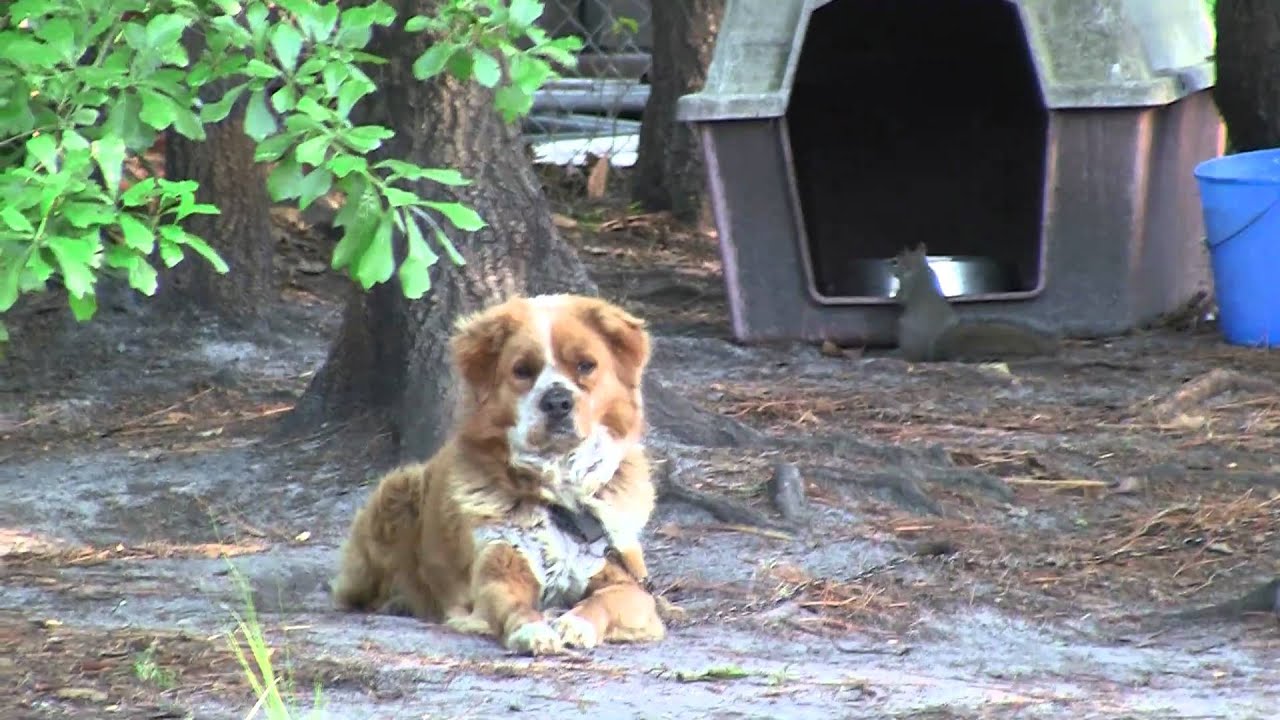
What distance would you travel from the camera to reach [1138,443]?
7434 mm

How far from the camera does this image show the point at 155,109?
131 inches

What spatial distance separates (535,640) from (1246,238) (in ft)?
18.5

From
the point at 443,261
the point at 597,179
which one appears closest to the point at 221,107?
the point at 443,261

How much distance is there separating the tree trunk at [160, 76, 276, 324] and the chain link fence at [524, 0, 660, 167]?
15.6ft

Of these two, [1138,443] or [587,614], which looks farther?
[1138,443]

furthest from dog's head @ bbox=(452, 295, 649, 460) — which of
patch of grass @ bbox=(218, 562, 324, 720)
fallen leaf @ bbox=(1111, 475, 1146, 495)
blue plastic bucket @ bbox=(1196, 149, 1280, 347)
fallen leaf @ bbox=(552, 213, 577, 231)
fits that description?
fallen leaf @ bbox=(552, 213, 577, 231)

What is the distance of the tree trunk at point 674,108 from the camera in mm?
12453

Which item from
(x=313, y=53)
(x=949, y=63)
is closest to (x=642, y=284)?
(x=949, y=63)

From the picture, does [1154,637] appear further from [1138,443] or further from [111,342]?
[111,342]

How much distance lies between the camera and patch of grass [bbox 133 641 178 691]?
4273mm

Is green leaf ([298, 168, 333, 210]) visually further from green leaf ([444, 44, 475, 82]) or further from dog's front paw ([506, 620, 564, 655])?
dog's front paw ([506, 620, 564, 655])

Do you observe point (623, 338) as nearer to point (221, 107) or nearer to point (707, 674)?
point (707, 674)

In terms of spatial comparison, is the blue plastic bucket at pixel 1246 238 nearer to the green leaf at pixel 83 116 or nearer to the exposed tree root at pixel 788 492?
the exposed tree root at pixel 788 492

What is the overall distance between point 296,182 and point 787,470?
3.45m
